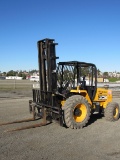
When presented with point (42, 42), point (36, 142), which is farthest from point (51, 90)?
point (36, 142)

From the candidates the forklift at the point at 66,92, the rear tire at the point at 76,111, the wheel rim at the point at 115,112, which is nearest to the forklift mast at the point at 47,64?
the forklift at the point at 66,92

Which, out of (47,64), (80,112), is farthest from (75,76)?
(80,112)

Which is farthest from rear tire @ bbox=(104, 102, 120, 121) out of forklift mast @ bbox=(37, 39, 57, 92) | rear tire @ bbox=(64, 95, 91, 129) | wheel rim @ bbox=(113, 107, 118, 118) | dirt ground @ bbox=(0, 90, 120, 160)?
forklift mast @ bbox=(37, 39, 57, 92)

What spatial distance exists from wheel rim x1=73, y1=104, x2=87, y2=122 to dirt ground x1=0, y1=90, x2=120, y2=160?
42 centimetres

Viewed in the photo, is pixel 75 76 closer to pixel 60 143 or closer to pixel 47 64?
pixel 47 64

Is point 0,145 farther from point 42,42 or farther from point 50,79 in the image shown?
point 42,42

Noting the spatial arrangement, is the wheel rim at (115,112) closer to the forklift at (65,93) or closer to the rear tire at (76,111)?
the forklift at (65,93)

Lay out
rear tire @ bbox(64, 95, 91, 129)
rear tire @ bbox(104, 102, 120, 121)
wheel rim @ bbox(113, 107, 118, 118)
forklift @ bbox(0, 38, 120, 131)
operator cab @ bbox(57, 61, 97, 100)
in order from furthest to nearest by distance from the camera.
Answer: wheel rim @ bbox(113, 107, 118, 118)
rear tire @ bbox(104, 102, 120, 121)
operator cab @ bbox(57, 61, 97, 100)
forklift @ bbox(0, 38, 120, 131)
rear tire @ bbox(64, 95, 91, 129)

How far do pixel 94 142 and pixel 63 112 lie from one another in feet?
5.80

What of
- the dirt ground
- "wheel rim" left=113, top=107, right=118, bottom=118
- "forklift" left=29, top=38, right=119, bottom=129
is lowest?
the dirt ground

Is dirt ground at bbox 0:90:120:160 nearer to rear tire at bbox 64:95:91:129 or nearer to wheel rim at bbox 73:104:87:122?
rear tire at bbox 64:95:91:129

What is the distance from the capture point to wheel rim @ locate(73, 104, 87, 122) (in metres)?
9.24

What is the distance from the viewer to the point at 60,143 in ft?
24.1

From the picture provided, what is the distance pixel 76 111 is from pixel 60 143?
6.87 feet
